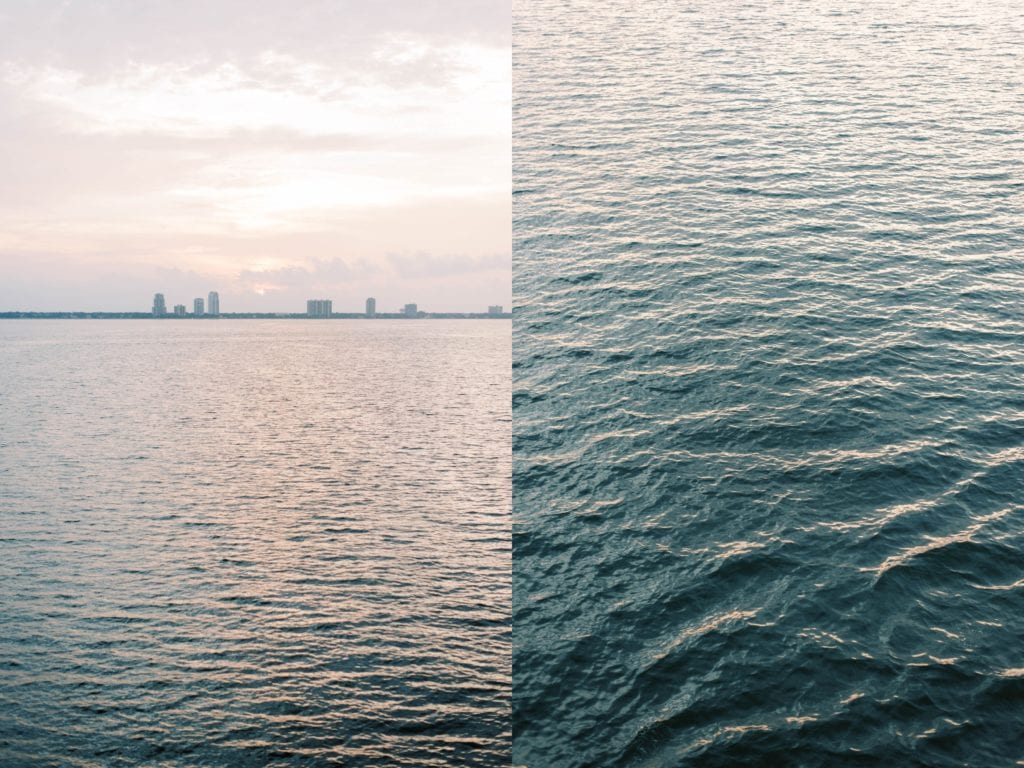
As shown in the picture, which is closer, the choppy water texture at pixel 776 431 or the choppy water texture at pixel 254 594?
the choppy water texture at pixel 776 431

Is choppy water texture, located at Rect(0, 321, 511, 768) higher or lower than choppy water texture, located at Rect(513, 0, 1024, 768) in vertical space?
lower

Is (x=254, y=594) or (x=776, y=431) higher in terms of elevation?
(x=776, y=431)

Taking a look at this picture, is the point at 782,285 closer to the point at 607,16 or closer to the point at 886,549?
the point at 886,549

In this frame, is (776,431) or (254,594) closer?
(776,431)

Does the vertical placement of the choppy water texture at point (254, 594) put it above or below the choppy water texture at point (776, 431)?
below

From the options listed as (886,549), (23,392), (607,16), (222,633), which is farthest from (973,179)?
(23,392)
